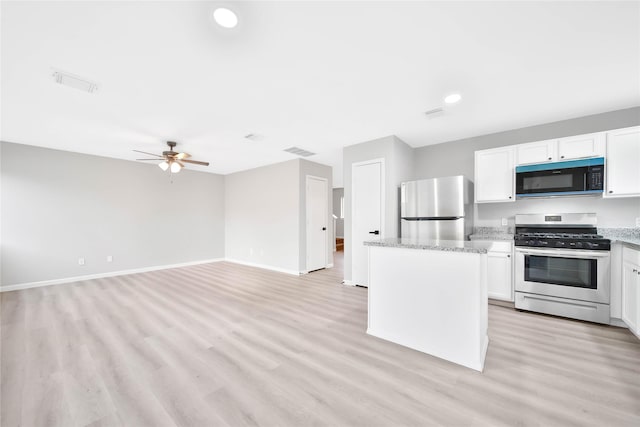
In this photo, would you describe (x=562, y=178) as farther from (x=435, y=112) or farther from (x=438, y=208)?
(x=435, y=112)

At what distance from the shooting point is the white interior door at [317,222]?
557cm

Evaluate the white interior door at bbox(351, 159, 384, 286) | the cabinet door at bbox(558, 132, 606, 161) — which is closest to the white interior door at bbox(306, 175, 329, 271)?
the white interior door at bbox(351, 159, 384, 286)

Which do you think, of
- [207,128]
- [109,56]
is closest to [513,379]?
[109,56]

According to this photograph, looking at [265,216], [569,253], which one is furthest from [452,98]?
[265,216]

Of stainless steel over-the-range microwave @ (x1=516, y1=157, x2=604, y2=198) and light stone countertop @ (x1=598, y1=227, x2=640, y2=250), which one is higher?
stainless steel over-the-range microwave @ (x1=516, y1=157, x2=604, y2=198)

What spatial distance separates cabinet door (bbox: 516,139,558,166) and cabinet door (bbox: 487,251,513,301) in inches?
52.8

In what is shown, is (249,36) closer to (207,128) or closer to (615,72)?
(207,128)

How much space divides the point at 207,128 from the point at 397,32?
9.71 feet

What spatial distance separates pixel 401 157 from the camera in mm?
4234

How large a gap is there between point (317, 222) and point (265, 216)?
1.38 m

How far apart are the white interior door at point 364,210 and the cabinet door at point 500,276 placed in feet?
5.33

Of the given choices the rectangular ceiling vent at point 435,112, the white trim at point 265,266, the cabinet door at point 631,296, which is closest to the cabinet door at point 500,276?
the cabinet door at point 631,296

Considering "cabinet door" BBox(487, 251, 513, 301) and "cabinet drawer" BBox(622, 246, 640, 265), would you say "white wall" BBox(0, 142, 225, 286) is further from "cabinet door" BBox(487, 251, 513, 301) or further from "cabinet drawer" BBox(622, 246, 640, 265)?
"cabinet drawer" BBox(622, 246, 640, 265)

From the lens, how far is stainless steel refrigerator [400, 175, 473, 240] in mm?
3479
